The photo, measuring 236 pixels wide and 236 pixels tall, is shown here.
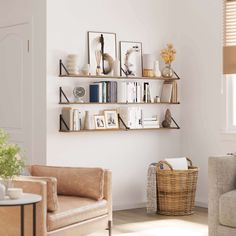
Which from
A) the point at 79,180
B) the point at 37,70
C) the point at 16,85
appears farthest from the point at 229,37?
the point at 79,180

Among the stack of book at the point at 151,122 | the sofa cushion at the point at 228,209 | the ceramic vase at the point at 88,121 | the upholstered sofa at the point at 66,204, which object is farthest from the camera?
the stack of book at the point at 151,122

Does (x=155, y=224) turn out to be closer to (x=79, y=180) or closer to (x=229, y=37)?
(x=79, y=180)

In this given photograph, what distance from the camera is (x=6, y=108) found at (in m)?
7.07

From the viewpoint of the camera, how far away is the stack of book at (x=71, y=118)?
21.4 ft

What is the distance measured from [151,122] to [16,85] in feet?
5.28

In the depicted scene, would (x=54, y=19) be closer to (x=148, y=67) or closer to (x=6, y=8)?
(x=6, y=8)

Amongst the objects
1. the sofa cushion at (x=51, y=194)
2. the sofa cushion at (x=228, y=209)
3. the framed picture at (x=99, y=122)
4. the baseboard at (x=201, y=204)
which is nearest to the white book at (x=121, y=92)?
the framed picture at (x=99, y=122)

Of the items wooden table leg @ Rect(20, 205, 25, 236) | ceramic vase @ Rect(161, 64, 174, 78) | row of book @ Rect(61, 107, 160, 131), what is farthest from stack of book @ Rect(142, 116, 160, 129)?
wooden table leg @ Rect(20, 205, 25, 236)

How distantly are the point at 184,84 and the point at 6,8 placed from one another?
2.28m

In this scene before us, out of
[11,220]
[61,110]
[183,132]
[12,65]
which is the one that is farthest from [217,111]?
[11,220]

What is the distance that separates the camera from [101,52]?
22.6 feet

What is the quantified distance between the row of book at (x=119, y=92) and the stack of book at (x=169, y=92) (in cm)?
23

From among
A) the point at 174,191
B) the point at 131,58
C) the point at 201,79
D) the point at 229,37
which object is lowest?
the point at 174,191

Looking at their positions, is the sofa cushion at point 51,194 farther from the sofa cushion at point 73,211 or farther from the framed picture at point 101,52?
the framed picture at point 101,52
